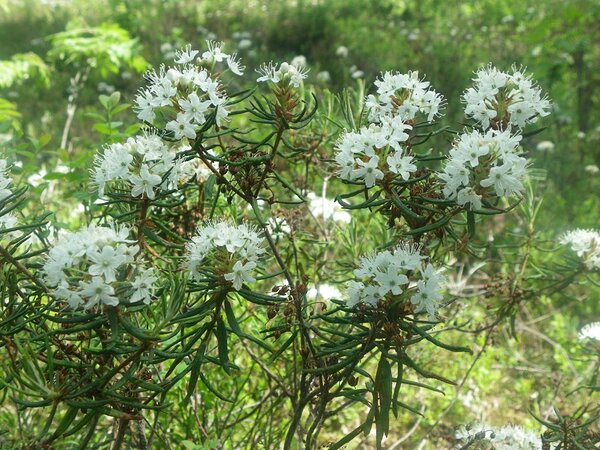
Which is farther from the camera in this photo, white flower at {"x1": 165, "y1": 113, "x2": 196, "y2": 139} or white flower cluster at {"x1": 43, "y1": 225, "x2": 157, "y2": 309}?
white flower at {"x1": 165, "y1": 113, "x2": 196, "y2": 139}

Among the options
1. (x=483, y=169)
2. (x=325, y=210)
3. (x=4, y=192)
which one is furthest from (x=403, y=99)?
(x=325, y=210)

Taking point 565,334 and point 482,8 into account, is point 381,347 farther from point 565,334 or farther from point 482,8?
point 482,8

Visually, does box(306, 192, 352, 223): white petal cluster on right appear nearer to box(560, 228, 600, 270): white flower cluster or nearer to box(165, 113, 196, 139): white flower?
box(560, 228, 600, 270): white flower cluster

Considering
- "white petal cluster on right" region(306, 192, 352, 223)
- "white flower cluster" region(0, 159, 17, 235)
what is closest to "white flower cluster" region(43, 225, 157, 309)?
"white flower cluster" region(0, 159, 17, 235)

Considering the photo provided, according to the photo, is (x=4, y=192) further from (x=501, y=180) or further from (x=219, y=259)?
(x=501, y=180)

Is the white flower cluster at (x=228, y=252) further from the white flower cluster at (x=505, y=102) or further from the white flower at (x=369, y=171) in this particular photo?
the white flower cluster at (x=505, y=102)

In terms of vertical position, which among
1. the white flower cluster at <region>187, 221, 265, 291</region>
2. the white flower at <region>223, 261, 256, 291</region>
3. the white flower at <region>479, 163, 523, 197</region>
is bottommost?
the white flower at <region>223, 261, 256, 291</region>

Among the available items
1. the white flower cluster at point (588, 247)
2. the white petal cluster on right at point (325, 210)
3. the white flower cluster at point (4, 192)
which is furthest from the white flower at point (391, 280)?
the white petal cluster on right at point (325, 210)

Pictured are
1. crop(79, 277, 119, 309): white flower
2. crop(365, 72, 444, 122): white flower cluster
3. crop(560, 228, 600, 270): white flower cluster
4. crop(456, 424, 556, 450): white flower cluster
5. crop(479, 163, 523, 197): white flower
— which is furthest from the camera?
crop(560, 228, 600, 270): white flower cluster
